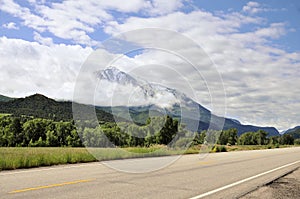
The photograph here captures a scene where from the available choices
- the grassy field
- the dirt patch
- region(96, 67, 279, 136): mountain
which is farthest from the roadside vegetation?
the dirt patch

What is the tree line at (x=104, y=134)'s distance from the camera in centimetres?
1298

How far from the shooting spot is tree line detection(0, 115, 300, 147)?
42.6 ft

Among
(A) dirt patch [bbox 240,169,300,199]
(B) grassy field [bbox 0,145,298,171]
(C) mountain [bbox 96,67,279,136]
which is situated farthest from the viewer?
(B) grassy field [bbox 0,145,298,171]

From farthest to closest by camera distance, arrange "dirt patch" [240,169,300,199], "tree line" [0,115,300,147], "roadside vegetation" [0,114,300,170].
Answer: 1. "tree line" [0,115,300,147]
2. "roadside vegetation" [0,114,300,170]
3. "dirt patch" [240,169,300,199]

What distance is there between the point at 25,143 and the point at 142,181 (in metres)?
81.7

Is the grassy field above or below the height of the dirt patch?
above

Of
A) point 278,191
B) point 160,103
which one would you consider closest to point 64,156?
point 160,103

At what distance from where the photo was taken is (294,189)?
9.60 m

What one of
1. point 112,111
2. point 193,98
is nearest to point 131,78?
point 112,111

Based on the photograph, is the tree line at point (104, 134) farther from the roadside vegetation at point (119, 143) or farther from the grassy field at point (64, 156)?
the grassy field at point (64, 156)

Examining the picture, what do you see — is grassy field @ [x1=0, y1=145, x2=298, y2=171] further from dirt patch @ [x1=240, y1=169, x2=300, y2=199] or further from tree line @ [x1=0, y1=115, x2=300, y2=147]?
dirt patch @ [x1=240, y1=169, x2=300, y2=199]

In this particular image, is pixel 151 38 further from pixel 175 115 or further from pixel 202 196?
pixel 202 196

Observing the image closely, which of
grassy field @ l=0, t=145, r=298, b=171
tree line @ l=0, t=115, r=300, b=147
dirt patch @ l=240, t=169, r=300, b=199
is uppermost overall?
tree line @ l=0, t=115, r=300, b=147

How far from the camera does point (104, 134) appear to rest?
1402 cm
